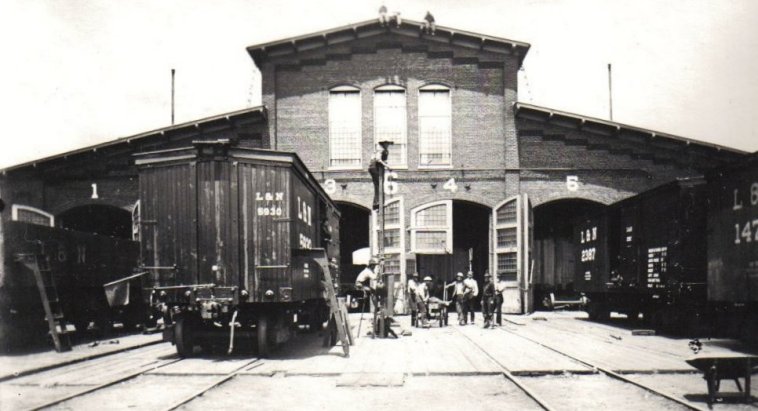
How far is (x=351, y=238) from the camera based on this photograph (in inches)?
1426

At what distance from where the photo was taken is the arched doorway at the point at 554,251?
34.2m

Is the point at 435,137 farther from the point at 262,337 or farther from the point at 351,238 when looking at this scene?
→ the point at 262,337

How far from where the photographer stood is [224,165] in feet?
41.9

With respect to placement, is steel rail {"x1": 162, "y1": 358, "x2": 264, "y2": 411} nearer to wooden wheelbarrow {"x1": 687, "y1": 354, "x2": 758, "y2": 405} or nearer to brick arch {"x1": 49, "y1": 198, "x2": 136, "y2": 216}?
wooden wheelbarrow {"x1": 687, "y1": 354, "x2": 758, "y2": 405}

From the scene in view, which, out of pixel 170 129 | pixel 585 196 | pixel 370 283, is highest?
pixel 170 129

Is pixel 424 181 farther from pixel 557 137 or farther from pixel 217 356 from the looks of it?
pixel 217 356

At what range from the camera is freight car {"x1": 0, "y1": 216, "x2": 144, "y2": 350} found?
1390 cm

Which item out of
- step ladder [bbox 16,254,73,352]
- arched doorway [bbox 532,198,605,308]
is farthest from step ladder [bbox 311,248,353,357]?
arched doorway [bbox 532,198,605,308]

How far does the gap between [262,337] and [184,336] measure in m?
1.45

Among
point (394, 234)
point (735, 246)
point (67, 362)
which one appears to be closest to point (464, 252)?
point (394, 234)

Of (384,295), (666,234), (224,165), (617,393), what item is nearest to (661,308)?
(666,234)

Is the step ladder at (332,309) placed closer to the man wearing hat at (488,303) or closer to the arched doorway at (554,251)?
the man wearing hat at (488,303)

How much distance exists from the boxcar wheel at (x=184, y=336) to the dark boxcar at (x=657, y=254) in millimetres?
10374

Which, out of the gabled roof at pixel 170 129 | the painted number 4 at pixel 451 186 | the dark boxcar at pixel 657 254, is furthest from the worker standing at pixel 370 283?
the gabled roof at pixel 170 129
